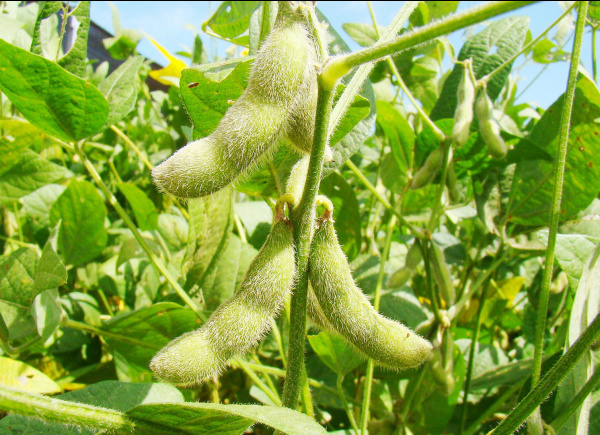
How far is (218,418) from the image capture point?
65 cm

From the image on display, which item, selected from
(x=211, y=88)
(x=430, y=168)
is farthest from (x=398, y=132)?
(x=211, y=88)

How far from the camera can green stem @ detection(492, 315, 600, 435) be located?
2.09 ft

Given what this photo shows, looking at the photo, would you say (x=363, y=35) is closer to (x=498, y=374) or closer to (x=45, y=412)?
(x=498, y=374)

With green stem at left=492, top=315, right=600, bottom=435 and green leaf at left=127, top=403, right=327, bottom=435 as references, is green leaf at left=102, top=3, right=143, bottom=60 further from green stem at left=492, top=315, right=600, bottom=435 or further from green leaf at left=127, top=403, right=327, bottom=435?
green stem at left=492, top=315, right=600, bottom=435

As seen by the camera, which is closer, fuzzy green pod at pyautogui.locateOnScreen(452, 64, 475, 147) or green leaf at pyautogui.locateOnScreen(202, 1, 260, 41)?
green leaf at pyautogui.locateOnScreen(202, 1, 260, 41)

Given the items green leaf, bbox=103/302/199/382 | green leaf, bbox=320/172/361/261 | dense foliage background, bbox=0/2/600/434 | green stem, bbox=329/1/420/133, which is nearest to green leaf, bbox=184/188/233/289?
dense foliage background, bbox=0/2/600/434

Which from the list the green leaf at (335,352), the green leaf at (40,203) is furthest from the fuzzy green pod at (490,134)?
the green leaf at (40,203)

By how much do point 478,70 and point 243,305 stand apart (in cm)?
120

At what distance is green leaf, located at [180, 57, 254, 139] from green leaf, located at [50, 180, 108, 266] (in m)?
0.73

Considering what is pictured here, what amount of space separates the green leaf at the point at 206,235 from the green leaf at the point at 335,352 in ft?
1.16

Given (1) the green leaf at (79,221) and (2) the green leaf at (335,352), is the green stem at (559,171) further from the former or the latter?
(1) the green leaf at (79,221)

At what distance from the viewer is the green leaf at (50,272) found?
→ 37.1 inches

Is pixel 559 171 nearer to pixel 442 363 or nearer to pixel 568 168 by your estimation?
pixel 568 168

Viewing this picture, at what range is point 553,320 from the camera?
1534 mm
